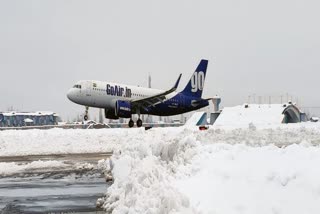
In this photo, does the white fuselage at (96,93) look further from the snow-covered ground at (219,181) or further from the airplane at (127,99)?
the snow-covered ground at (219,181)

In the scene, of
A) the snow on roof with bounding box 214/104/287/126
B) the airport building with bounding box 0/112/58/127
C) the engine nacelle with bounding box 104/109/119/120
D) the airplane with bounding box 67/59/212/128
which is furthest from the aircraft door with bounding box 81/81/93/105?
the airport building with bounding box 0/112/58/127

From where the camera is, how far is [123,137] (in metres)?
33.3

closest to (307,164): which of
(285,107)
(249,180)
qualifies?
(249,180)

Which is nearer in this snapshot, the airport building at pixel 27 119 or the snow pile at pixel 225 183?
the snow pile at pixel 225 183

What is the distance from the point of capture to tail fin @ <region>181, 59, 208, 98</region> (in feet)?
181

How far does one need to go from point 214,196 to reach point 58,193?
6.01 metres

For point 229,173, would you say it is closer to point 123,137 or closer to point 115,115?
point 123,137

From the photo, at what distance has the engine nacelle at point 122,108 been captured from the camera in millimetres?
44781

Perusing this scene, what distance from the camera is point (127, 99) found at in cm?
4631

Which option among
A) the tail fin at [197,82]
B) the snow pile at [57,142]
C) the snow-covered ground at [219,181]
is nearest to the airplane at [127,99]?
the tail fin at [197,82]

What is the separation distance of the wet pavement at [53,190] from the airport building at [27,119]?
137 meters

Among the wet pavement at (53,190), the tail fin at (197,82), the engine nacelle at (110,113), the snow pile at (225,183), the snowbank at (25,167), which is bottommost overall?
the wet pavement at (53,190)

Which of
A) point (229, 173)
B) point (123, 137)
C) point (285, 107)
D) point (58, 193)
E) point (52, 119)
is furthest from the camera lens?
point (52, 119)

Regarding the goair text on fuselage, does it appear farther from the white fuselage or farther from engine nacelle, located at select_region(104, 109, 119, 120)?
engine nacelle, located at select_region(104, 109, 119, 120)
